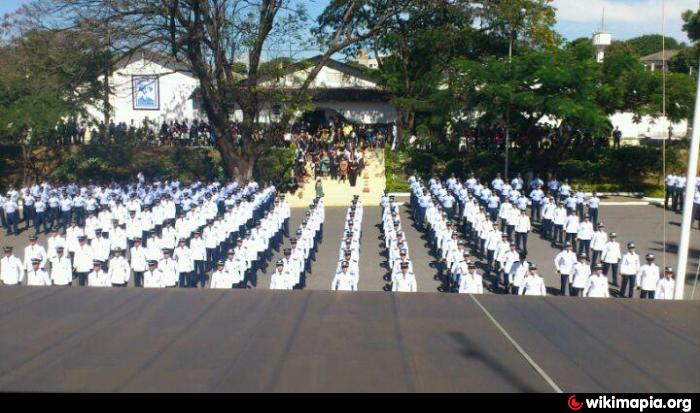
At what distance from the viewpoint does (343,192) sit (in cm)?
2375

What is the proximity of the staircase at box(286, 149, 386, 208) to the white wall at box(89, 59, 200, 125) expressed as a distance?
32.4 feet

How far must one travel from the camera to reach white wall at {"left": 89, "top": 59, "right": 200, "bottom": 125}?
102 feet

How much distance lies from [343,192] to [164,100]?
1191 centimetres

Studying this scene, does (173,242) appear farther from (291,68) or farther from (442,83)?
(442,83)

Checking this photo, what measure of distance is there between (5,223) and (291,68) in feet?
32.8

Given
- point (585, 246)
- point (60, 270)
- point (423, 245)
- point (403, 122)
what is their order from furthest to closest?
point (403, 122) → point (423, 245) → point (585, 246) → point (60, 270)

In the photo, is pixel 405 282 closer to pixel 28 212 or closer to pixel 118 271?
pixel 118 271

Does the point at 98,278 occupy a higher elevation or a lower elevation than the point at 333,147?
lower

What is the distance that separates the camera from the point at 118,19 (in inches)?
837

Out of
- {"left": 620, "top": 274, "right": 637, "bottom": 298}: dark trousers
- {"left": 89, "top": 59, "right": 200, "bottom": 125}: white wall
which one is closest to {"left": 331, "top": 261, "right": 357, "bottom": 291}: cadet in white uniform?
{"left": 620, "top": 274, "right": 637, "bottom": 298}: dark trousers

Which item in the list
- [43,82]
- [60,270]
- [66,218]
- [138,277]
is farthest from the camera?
[43,82]

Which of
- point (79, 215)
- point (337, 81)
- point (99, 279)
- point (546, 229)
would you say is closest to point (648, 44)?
point (337, 81)
